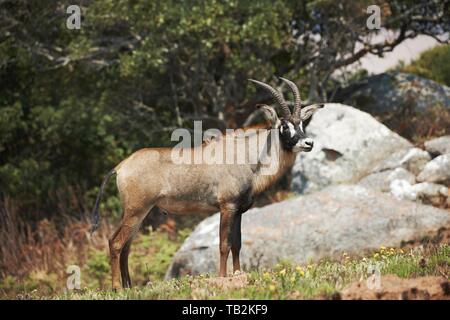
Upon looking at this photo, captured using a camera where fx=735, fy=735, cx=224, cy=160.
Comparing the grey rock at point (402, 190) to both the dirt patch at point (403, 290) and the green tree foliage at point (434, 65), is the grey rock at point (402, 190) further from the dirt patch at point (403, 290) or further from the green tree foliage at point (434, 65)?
the dirt patch at point (403, 290)

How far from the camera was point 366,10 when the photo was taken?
18.2 m

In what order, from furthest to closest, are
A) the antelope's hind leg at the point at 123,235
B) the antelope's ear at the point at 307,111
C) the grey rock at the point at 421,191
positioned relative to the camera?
the grey rock at the point at 421,191
the antelope's ear at the point at 307,111
the antelope's hind leg at the point at 123,235

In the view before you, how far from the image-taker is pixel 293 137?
10.0m

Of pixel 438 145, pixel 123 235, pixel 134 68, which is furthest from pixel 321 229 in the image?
pixel 134 68

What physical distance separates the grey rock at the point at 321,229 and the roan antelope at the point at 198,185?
348 centimetres

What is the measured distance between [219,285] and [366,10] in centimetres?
1188

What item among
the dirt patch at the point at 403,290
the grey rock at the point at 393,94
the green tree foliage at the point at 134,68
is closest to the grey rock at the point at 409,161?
the grey rock at the point at 393,94

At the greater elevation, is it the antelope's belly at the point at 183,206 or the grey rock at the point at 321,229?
the antelope's belly at the point at 183,206

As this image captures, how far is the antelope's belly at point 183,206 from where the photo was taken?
392 inches

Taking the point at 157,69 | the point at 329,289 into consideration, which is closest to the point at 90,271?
the point at 157,69

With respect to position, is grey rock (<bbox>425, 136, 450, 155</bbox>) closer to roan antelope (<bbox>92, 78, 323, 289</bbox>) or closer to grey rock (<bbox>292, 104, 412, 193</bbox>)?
grey rock (<bbox>292, 104, 412, 193</bbox>)

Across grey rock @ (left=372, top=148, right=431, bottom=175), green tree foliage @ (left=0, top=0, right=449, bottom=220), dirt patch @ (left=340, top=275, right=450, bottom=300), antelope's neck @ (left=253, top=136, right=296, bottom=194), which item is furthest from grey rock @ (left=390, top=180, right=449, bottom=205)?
dirt patch @ (left=340, top=275, right=450, bottom=300)

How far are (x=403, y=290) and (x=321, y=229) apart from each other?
629 cm

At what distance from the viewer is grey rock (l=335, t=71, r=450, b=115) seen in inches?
773
